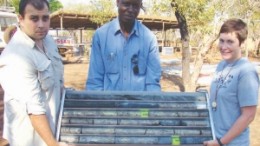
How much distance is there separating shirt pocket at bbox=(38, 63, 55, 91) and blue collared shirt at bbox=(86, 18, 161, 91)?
711 millimetres

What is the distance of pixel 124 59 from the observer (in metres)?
2.77

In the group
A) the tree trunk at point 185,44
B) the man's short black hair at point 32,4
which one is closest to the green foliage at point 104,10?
the tree trunk at point 185,44

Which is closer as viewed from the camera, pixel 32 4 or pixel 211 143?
pixel 32 4

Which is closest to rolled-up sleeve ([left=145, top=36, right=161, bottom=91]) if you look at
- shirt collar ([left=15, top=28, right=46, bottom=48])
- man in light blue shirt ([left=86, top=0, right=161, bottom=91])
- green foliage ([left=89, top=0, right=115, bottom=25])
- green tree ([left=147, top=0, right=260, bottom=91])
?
man in light blue shirt ([left=86, top=0, right=161, bottom=91])

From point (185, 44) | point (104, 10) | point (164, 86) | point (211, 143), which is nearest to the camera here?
point (211, 143)

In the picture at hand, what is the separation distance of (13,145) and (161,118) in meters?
0.89

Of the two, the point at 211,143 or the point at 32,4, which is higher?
the point at 32,4

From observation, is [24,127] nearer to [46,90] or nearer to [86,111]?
[46,90]

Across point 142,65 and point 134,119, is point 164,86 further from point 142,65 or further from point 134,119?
point 134,119

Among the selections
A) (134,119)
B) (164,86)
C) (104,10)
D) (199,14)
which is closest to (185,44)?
(199,14)

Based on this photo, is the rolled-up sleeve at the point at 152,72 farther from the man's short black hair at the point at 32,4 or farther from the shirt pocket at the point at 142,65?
the man's short black hair at the point at 32,4

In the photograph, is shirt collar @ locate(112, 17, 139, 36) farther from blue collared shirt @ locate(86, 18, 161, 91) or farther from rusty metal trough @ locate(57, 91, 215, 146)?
rusty metal trough @ locate(57, 91, 215, 146)

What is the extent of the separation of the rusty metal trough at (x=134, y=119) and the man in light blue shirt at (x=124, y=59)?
1.32 feet

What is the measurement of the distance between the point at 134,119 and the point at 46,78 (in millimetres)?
604
